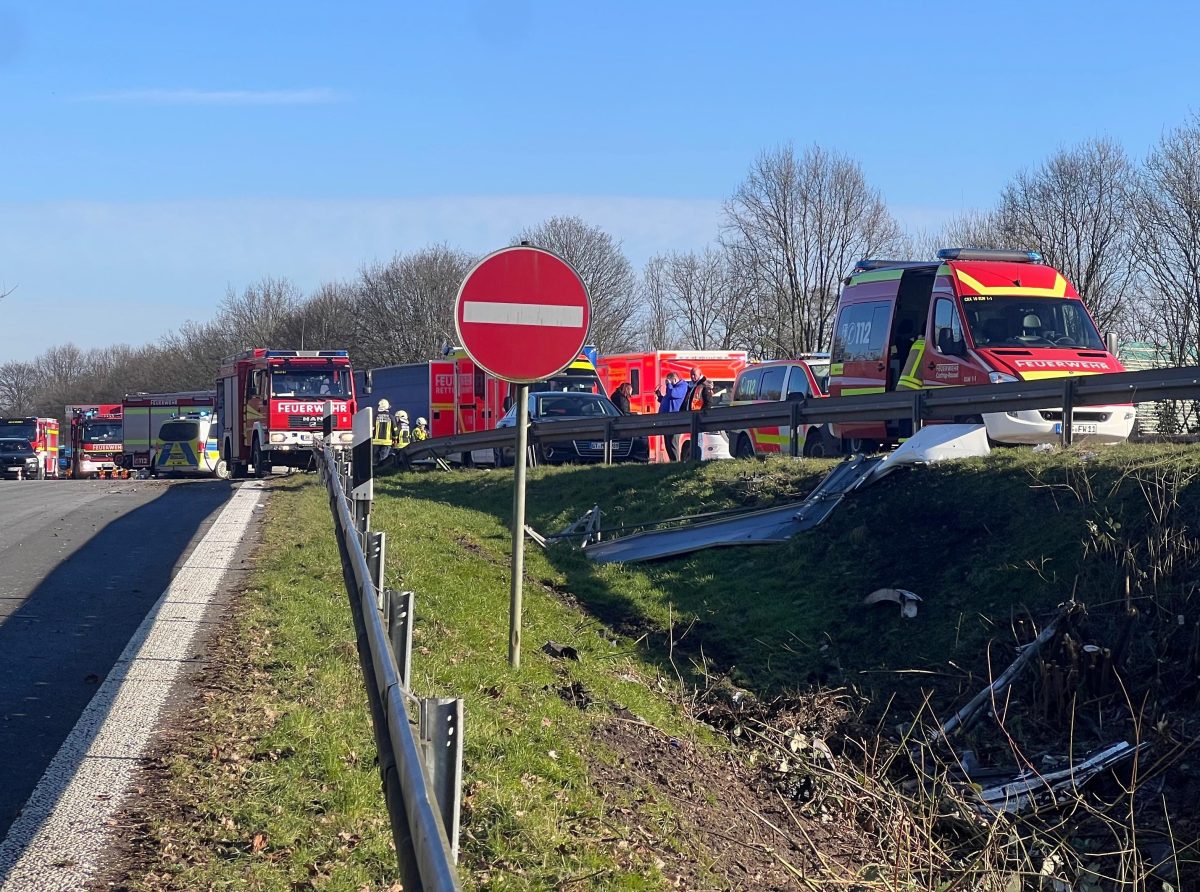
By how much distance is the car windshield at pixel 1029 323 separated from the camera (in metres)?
16.0

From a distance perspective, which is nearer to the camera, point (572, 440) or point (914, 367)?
point (914, 367)

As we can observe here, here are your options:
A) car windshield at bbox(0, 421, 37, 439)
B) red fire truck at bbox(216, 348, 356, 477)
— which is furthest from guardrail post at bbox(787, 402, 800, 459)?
car windshield at bbox(0, 421, 37, 439)

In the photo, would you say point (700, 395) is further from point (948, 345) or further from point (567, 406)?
point (948, 345)

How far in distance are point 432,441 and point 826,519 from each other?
1337 centimetres

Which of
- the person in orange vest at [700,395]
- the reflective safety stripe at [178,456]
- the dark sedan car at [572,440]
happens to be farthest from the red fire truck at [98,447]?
the person in orange vest at [700,395]

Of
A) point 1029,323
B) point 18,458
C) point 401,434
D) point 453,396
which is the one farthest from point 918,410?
point 18,458

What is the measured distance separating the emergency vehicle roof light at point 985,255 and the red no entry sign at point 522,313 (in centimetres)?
1091

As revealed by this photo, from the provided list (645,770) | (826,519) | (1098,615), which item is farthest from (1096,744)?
(826,519)

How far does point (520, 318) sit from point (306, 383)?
23.5m

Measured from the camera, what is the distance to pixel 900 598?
9.26 m

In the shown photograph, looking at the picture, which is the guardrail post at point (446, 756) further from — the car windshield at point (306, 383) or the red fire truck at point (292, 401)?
the car windshield at point (306, 383)

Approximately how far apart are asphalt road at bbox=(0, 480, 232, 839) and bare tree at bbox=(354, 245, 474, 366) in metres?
57.6

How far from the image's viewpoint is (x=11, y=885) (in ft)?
12.5

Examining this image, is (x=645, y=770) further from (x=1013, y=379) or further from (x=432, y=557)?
(x=1013, y=379)
